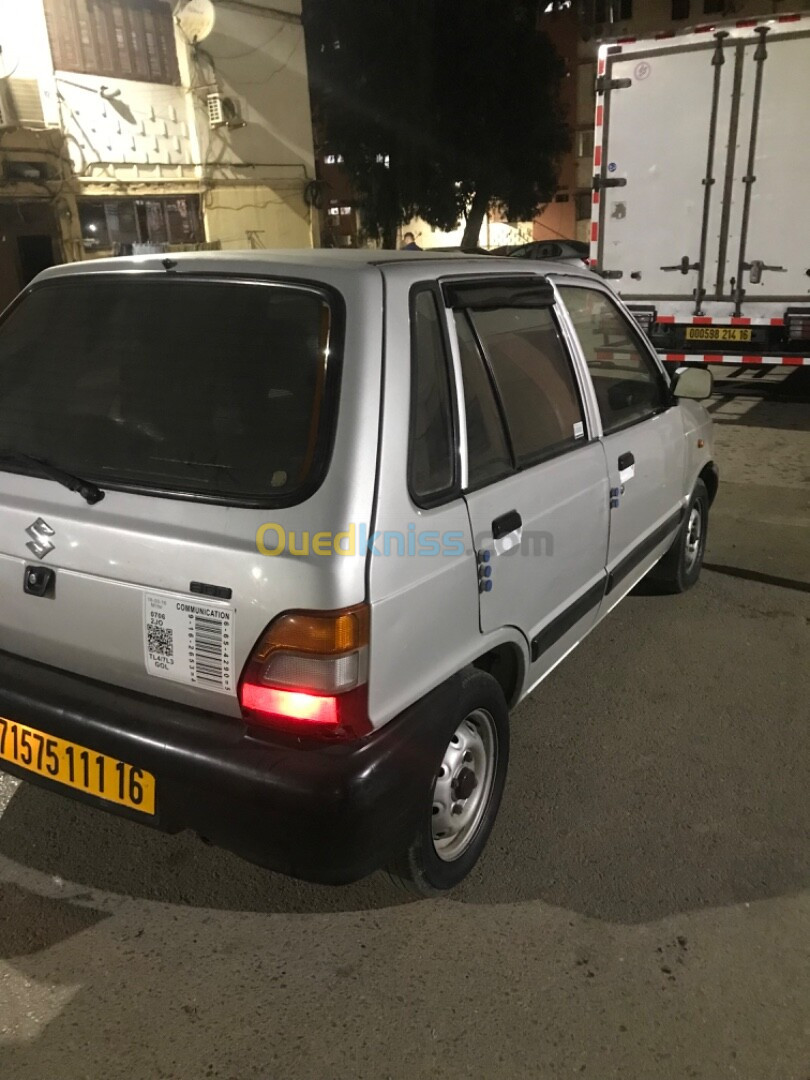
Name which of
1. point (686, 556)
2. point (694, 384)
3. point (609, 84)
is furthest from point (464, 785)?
point (609, 84)

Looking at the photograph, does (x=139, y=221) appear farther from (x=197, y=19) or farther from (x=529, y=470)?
(x=529, y=470)

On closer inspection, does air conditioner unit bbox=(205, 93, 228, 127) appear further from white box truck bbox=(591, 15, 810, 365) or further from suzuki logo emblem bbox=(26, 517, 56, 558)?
suzuki logo emblem bbox=(26, 517, 56, 558)

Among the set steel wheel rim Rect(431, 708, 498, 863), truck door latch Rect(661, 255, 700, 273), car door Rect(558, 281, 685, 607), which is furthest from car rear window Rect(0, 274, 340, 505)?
truck door latch Rect(661, 255, 700, 273)

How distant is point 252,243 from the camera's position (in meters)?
16.8

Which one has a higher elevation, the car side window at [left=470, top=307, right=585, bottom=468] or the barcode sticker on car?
the car side window at [left=470, top=307, right=585, bottom=468]

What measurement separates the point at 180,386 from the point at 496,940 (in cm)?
172

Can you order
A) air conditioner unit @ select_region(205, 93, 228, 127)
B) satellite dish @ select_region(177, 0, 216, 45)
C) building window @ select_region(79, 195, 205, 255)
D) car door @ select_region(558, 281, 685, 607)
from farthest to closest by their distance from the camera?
1. air conditioner unit @ select_region(205, 93, 228, 127)
2. satellite dish @ select_region(177, 0, 216, 45)
3. building window @ select_region(79, 195, 205, 255)
4. car door @ select_region(558, 281, 685, 607)

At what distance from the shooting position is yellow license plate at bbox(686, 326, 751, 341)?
26.3 ft

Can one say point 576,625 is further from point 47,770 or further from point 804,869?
point 47,770

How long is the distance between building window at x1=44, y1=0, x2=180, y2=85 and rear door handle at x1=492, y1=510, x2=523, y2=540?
13.5 m

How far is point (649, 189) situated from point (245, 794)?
25.5ft

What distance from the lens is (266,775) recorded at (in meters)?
1.89

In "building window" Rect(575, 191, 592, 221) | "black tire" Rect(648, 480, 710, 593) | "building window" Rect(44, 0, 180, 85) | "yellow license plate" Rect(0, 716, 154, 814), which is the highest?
"building window" Rect(44, 0, 180, 85)

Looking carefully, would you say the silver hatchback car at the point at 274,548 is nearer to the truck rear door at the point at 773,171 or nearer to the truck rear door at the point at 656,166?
the truck rear door at the point at 773,171
